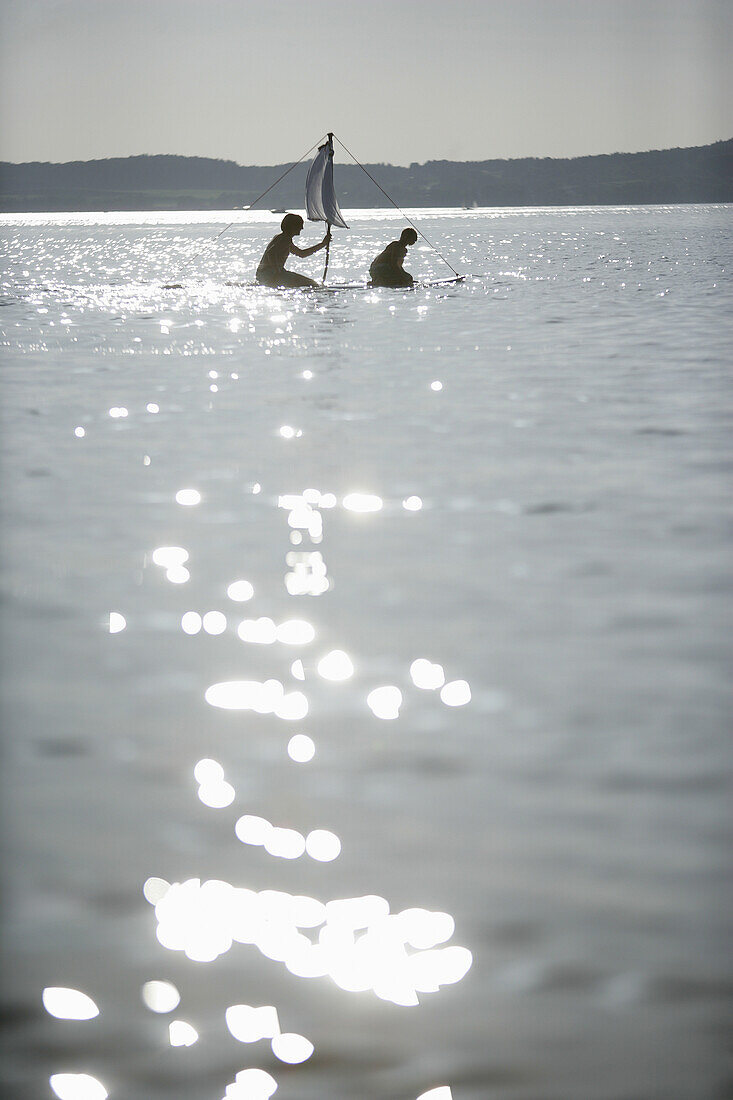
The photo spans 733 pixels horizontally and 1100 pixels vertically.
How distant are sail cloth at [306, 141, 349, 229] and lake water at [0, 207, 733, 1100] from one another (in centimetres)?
1849

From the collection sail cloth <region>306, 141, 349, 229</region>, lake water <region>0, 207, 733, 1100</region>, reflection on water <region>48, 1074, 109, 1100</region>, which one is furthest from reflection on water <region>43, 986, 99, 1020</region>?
sail cloth <region>306, 141, 349, 229</region>

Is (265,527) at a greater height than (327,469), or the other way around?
(327,469)

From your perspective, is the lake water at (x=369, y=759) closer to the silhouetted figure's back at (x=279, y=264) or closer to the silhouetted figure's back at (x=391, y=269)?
the silhouetted figure's back at (x=279, y=264)

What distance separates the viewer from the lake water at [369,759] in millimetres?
3141

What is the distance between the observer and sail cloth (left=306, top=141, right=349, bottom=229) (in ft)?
94.6

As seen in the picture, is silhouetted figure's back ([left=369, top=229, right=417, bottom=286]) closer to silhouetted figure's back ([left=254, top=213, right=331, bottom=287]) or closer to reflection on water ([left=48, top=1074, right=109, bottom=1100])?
silhouetted figure's back ([left=254, top=213, right=331, bottom=287])

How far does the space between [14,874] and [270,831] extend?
2.77ft

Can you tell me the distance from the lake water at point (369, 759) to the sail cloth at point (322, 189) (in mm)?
18487

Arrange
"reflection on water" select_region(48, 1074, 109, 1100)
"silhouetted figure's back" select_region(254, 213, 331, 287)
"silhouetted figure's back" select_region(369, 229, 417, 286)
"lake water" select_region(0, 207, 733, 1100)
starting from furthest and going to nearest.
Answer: "silhouetted figure's back" select_region(369, 229, 417, 286) < "silhouetted figure's back" select_region(254, 213, 331, 287) < "lake water" select_region(0, 207, 733, 1100) < "reflection on water" select_region(48, 1074, 109, 1100)

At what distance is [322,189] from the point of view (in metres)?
29.5

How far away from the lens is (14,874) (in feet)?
12.9

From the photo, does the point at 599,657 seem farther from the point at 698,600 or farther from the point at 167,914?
the point at 167,914

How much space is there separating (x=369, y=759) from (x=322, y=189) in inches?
1045

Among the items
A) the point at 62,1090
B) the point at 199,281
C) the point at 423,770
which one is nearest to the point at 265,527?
the point at 423,770
